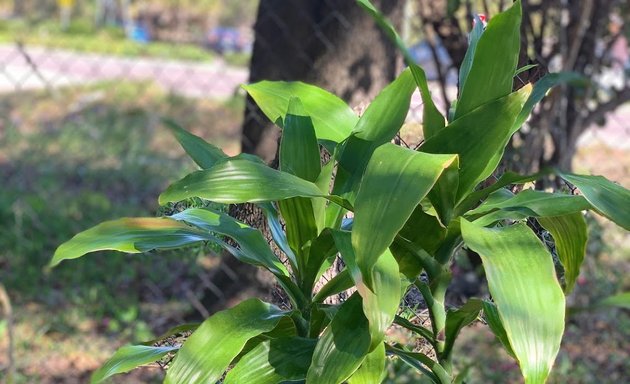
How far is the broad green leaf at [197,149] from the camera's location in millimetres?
1643

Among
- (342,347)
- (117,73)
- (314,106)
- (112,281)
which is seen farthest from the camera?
(117,73)

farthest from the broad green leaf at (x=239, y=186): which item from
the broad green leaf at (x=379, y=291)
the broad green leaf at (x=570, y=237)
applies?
the broad green leaf at (x=570, y=237)

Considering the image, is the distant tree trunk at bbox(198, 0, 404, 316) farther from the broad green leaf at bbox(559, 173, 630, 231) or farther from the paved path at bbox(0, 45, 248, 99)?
the paved path at bbox(0, 45, 248, 99)

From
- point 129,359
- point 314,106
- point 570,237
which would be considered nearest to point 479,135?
point 570,237

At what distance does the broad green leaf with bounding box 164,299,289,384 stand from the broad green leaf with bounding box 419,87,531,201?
0.36 m

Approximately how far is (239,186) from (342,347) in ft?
0.90

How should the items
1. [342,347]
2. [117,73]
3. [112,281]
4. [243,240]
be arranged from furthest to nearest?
1. [117,73]
2. [112,281]
3. [243,240]
4. [342,347]

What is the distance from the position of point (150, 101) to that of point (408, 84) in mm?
9836

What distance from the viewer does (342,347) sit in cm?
130

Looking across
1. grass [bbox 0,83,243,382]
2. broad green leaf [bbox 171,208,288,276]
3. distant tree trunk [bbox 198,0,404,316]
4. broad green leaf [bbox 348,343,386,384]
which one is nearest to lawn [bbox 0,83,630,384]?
grass [bbox 0,83,243,382]

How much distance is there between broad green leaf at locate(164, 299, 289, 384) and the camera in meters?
1.33

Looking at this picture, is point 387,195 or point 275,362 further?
point 275,362

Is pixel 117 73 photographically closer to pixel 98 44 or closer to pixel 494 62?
pixel 98 44

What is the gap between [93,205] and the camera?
19.2 ft
